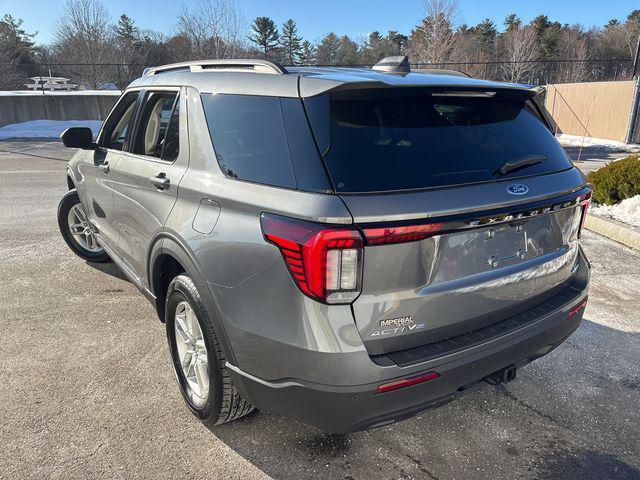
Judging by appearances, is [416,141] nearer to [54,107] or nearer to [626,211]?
[626,211]

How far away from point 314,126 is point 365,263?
60cm

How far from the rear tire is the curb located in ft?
17.3

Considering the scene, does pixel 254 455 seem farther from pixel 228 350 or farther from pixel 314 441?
pixel 228 350

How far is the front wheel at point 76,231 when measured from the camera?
16.7 ft

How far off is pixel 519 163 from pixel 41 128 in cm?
2241

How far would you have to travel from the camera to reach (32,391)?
9.78ft

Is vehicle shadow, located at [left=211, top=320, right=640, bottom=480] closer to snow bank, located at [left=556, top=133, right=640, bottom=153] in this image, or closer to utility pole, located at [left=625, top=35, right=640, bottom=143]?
snow bank, located at [left=556, top=133, right=640, bottom=153]

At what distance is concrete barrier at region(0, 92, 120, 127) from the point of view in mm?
20875

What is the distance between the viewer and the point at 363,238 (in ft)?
5.88

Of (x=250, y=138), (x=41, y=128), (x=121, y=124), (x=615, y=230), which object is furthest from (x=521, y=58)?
(x=250, y=138)

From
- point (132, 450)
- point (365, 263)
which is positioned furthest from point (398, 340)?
point (132, 450)

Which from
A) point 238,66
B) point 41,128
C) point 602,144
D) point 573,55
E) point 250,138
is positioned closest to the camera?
point 250,138

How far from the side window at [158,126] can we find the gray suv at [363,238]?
12 centimetres

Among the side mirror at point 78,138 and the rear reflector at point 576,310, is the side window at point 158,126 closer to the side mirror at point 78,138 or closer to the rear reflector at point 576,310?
the side mirror at point 78,138
